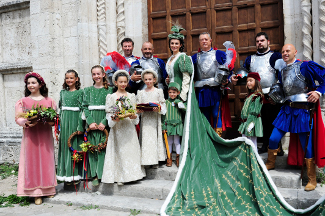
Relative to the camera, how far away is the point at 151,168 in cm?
448

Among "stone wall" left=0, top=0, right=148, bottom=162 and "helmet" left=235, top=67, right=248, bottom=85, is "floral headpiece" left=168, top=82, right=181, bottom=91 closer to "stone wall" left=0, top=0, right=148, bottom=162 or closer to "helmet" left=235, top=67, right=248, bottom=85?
"helmet" left=235, top=67, right=248, bottom=85

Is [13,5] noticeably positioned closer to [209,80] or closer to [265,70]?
[209,80]

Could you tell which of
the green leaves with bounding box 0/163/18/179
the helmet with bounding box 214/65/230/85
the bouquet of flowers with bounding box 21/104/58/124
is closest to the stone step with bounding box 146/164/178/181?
the helmet with bounding box 214/65/230/85

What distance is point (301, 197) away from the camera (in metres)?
3.52

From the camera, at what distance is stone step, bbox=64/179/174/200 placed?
3992 millimetres

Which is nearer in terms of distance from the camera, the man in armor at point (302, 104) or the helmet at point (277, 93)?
the man in armor at point (302, 104)

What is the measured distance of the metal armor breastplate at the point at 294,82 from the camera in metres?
3.87

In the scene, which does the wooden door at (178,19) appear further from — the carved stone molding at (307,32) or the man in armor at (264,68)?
the carved stone molding at (307,32)

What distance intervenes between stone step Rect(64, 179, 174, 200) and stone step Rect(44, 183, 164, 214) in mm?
68

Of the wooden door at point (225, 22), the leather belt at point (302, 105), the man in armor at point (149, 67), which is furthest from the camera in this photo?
the wooden door at point (225, 22)

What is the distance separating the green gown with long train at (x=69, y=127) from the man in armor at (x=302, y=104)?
2721 millimetres

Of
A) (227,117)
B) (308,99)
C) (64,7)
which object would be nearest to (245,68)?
(227,117)

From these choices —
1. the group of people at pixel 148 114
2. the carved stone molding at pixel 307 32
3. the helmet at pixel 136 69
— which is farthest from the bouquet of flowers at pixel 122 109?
the carved stone molding at pixel 307 32

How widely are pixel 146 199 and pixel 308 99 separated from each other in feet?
7.88
